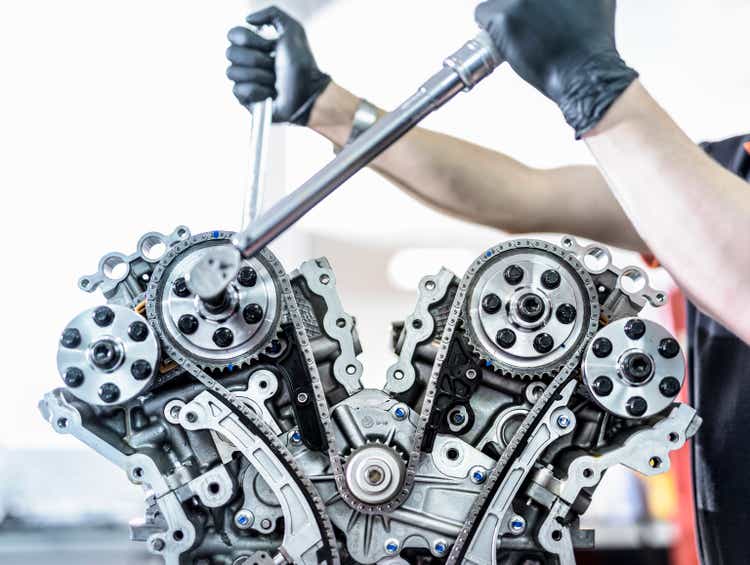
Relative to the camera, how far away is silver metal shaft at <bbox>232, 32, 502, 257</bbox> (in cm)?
128

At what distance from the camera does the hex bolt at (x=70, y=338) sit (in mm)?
1479

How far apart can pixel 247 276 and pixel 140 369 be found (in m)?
0.26

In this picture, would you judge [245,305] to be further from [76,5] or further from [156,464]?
[76,5]

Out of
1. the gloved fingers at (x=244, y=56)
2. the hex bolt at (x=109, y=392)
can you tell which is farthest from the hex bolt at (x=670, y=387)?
the gloved fingers at (x=244, y=56)

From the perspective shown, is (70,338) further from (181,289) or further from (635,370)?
(635,370)

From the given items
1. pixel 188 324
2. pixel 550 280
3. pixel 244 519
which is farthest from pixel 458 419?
pixel 188 324

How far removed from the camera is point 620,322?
1503 mm

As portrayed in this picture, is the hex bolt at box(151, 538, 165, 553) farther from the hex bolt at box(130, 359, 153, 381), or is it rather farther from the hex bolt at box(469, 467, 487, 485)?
the hex bolt at box(469, 467, 487, 485)

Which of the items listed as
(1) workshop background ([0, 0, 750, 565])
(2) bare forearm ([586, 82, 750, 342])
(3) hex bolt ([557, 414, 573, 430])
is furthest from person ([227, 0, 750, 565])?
(1) workshop background ([0, 0, 750, 565])

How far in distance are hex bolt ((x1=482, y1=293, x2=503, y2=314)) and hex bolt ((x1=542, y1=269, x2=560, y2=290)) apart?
9 cm

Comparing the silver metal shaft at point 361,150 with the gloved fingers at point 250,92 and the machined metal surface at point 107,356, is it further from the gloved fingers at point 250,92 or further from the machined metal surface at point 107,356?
the gloved fingers at point 250,92

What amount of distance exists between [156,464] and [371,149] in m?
0.70

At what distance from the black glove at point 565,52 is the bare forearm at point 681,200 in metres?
0.03

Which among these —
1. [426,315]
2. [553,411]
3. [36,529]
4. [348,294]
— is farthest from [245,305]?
[348,294]
